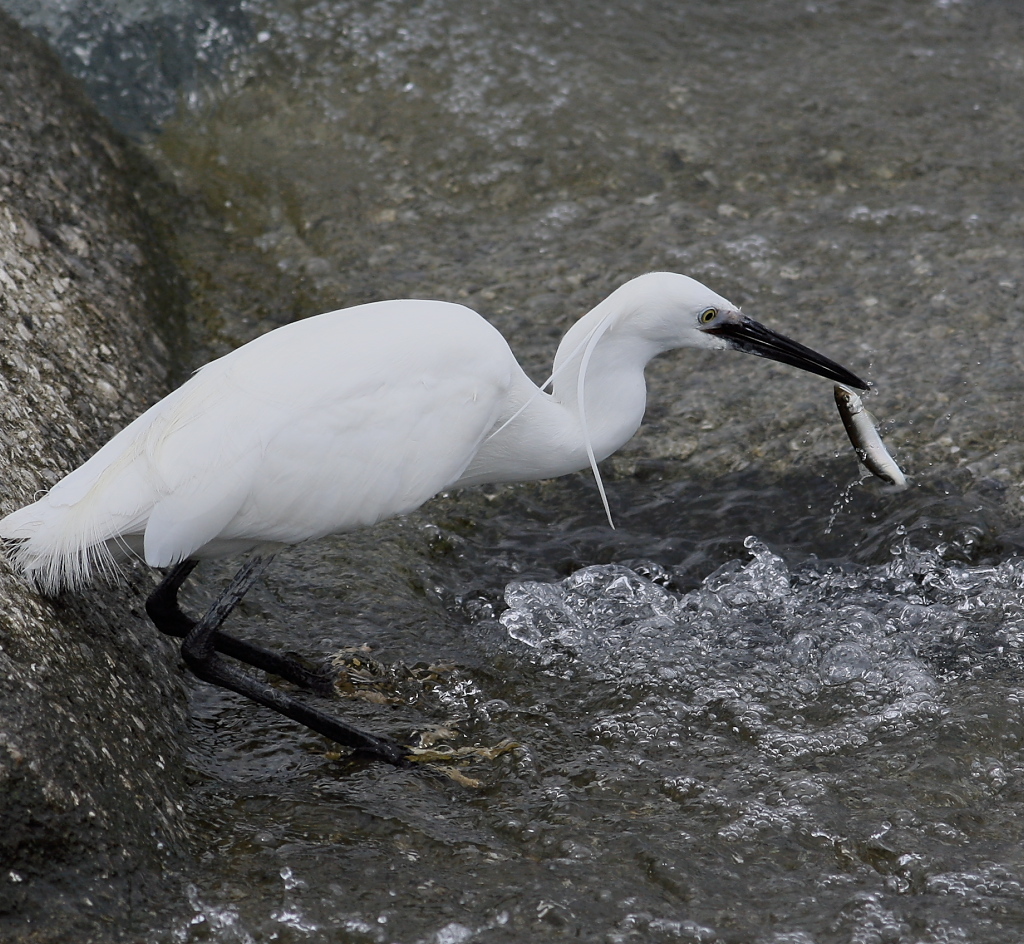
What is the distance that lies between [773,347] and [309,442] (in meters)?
1.28

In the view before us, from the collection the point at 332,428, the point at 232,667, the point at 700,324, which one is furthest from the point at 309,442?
the point at 700,324

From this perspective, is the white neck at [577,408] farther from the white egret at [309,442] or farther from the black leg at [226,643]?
the black leg at [226,643]

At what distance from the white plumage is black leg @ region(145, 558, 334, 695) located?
0.39 ft

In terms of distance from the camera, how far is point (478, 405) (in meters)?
2.94

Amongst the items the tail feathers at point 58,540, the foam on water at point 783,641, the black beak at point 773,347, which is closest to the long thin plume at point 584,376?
the black beak at point 773,347

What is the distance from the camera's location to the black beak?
3.18 meters

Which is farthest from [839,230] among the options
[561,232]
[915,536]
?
[915,536]

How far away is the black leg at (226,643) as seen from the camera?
2.90m

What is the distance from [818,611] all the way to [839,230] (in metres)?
1.91

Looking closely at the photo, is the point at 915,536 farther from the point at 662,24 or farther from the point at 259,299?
the point at 662,24

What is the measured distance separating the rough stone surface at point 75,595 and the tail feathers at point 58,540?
0.18 feet

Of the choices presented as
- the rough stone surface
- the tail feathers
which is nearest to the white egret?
the tail feathers

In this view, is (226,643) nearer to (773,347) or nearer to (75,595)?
(75,595)

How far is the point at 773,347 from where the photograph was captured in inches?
127
